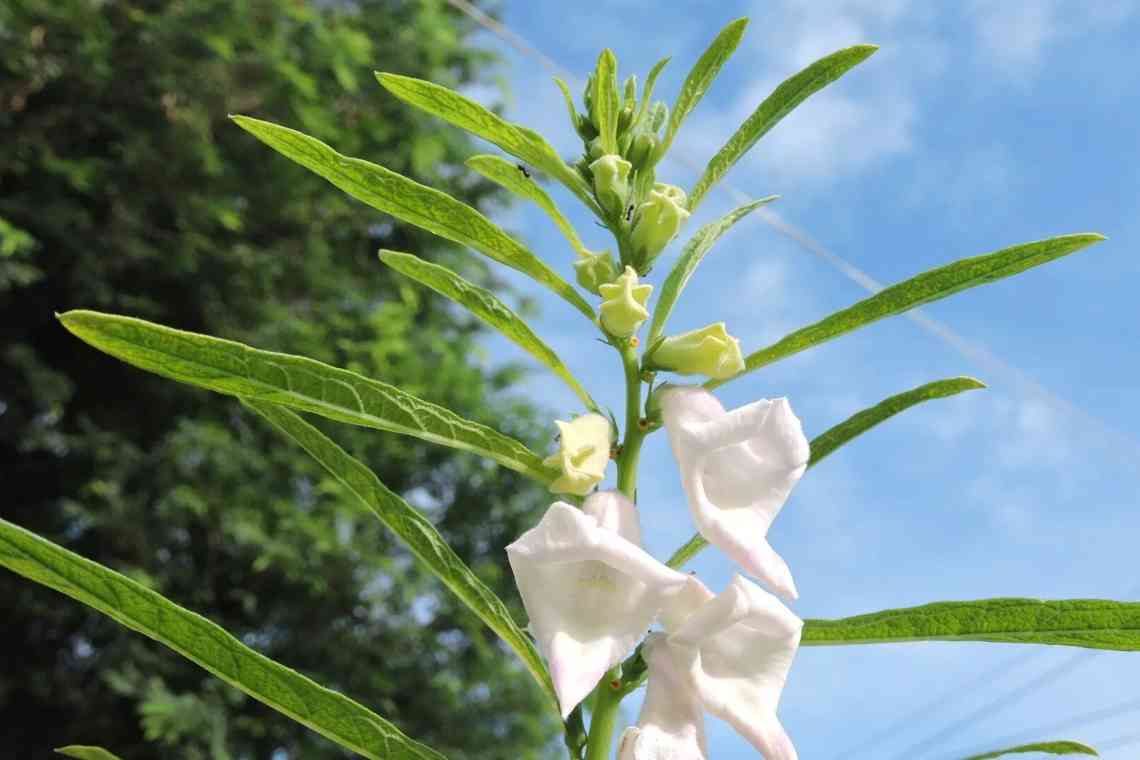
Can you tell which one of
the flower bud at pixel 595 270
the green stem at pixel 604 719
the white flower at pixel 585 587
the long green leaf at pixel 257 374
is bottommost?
the green stem at pixel 604 719

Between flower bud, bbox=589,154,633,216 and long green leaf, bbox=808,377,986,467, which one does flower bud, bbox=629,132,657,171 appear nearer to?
flower bud, bbox=589,154,633,216

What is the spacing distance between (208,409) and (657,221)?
11.7ft

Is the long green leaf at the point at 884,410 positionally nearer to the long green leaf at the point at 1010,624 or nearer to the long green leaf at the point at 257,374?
the long green leaf at the point at 1010,624

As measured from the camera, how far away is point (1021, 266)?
1.96 feet

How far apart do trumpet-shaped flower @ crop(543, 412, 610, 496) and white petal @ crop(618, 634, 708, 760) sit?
93mm

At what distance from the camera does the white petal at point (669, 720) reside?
0.44 m

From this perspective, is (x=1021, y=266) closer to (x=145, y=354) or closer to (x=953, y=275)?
(x=953, y=275)

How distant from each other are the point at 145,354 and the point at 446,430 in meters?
0.14

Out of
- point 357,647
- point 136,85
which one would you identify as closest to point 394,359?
point 357,647

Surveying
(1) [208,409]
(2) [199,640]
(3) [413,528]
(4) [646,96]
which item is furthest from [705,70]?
(1) [208,409]

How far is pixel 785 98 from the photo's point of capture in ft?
2.20

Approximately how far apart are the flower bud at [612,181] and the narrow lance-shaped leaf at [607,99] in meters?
0.05

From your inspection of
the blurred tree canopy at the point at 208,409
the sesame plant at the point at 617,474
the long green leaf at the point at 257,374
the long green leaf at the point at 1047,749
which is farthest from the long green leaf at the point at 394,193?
the blurred tree canopy at the point at 208,409

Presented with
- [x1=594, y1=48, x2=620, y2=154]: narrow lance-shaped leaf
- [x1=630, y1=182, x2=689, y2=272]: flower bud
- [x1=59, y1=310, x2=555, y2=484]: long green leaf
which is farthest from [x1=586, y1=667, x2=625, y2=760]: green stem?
[x1=594, y1=48, x2=620, y2=154]: narrow lance-shaped leaf
